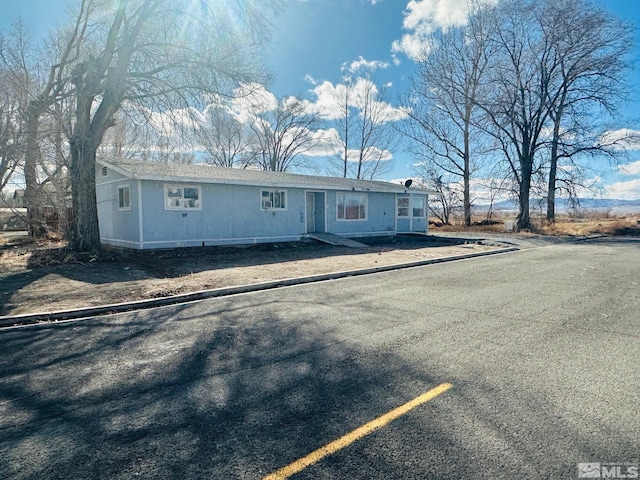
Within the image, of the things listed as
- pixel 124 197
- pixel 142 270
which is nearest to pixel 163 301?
pixel 142 270

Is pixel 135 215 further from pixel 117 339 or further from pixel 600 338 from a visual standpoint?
pixel 600 338

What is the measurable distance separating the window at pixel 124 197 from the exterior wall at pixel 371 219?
8751mm

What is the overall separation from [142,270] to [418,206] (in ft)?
58.1

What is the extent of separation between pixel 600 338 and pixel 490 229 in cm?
2560

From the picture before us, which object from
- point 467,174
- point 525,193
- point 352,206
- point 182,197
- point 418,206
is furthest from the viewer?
point 467,174

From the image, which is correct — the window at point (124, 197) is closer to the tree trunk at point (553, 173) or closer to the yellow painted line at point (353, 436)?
the yellow painted line at point (353, 436)

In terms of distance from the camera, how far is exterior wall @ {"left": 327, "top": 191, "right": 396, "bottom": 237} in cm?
1872

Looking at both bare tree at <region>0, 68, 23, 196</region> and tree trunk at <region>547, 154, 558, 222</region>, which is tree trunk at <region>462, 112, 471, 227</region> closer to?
tree trunk at <region>547, 154, 558, 222</region>

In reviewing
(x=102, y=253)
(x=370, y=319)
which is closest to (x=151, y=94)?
(x=102, y=253)

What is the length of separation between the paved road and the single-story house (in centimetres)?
823

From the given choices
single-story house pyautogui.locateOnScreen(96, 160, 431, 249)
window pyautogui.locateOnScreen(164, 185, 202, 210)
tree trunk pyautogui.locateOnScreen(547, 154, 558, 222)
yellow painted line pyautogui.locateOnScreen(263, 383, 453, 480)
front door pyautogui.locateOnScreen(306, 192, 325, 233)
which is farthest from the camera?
tree trunk pyautogui.locateOnScreen(547, 154, 558, 222)

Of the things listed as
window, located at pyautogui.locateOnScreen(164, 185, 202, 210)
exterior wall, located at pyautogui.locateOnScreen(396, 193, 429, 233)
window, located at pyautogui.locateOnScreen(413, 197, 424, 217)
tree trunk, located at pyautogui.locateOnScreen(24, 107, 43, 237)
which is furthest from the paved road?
window, located at pyautogui.locateOnScreen(413, 197, 424, 217)

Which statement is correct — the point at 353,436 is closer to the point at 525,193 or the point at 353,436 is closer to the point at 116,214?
the point at 116,214

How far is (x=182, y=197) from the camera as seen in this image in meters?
13.8
